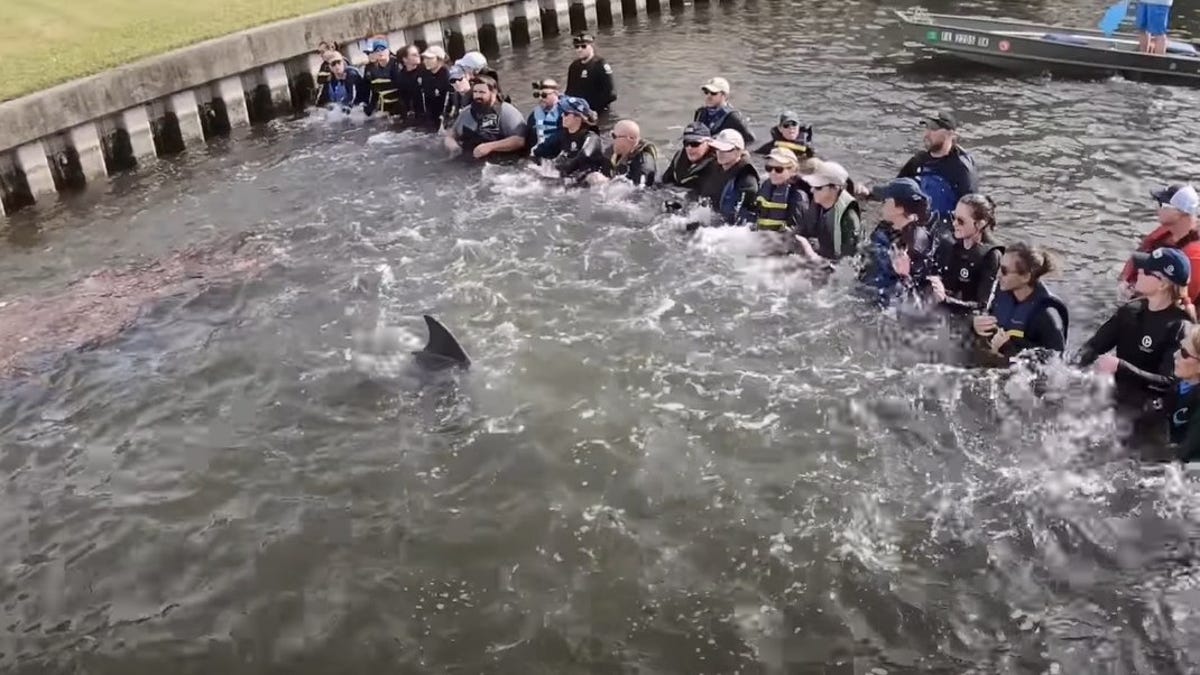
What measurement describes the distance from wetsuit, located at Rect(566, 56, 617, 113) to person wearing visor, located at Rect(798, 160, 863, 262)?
283 inches

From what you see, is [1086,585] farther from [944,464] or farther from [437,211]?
[437,211]

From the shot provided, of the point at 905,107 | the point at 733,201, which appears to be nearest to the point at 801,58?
the point at 905,107

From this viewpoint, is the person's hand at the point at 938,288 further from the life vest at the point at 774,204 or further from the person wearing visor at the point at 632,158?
the person wearing visor at the point at 632,158

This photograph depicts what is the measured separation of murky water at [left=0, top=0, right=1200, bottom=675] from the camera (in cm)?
685

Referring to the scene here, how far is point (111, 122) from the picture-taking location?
16.7 meters

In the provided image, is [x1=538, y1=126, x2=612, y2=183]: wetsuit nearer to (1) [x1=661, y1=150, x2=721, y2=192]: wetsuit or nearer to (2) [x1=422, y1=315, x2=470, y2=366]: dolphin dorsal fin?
(1) [x1=661, y1=150, x2=721, y2=192]: wetsuit

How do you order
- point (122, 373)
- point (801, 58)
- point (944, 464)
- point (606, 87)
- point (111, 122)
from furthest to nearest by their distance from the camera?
point (801, 58) < point (606, 87) < point (111, 122) < point (122, 373) < point (944, 464)

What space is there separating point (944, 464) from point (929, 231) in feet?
10.0

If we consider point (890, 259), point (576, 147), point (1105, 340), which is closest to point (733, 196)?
point (890, 259)

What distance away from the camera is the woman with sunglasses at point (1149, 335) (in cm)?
804

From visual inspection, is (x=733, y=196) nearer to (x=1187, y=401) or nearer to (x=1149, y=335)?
(x=1149, y=335)

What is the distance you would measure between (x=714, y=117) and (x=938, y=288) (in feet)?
19.0

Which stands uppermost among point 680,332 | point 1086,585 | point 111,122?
point 111,122

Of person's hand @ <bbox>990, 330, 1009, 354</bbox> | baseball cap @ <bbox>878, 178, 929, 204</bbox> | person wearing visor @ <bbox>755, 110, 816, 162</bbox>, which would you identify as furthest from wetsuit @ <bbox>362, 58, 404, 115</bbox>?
person's hand @ <bbox>990, 330, 1009, 354</bbox>
